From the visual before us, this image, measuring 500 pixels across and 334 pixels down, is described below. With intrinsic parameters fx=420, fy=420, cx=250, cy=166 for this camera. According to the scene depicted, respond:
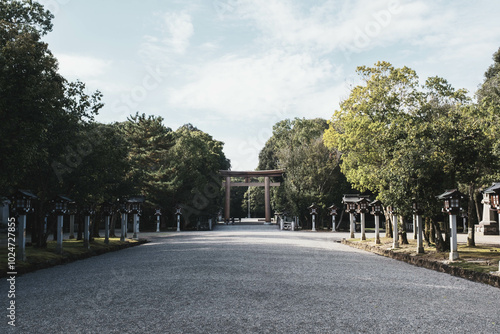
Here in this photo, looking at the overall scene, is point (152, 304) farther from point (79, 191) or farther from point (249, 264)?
point (79, 191)

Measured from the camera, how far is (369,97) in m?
21.0

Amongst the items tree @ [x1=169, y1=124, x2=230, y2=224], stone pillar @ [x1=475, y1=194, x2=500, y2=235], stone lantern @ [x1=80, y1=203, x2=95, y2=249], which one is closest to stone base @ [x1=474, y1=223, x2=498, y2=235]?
stone pillar @ [x1=475, y1=194, x2=500, y2=235]

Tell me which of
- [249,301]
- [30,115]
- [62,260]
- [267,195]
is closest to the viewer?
[249,301]

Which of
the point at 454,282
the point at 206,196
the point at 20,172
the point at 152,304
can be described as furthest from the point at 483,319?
the point at 206,196

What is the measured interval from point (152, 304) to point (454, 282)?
255 inches

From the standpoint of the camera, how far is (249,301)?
6.32 metres

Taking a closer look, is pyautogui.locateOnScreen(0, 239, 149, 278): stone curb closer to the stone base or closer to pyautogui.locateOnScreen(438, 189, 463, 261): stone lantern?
pyautogui.locateOnScreen(438, 189, 463, 261): stone lantern

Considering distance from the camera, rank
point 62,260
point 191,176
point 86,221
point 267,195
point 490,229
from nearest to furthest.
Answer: point 62,260, point 86,221, point 490,229, point 191,176, point 267,195

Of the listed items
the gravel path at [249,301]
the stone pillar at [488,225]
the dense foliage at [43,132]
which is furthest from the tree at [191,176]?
the gravel path at [249,301]

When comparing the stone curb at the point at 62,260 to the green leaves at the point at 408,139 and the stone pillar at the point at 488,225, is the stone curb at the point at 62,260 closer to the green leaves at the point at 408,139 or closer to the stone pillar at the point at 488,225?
the green leaves at the point at 408,139

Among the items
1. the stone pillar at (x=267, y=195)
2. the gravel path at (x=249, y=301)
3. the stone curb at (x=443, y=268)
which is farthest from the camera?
the stone pillar at (x=267, y=195)

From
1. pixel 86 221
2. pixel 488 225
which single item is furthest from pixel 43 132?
pixel 488 225

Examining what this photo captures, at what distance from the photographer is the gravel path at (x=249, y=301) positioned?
200 inches

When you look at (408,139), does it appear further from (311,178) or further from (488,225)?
(311,178)
